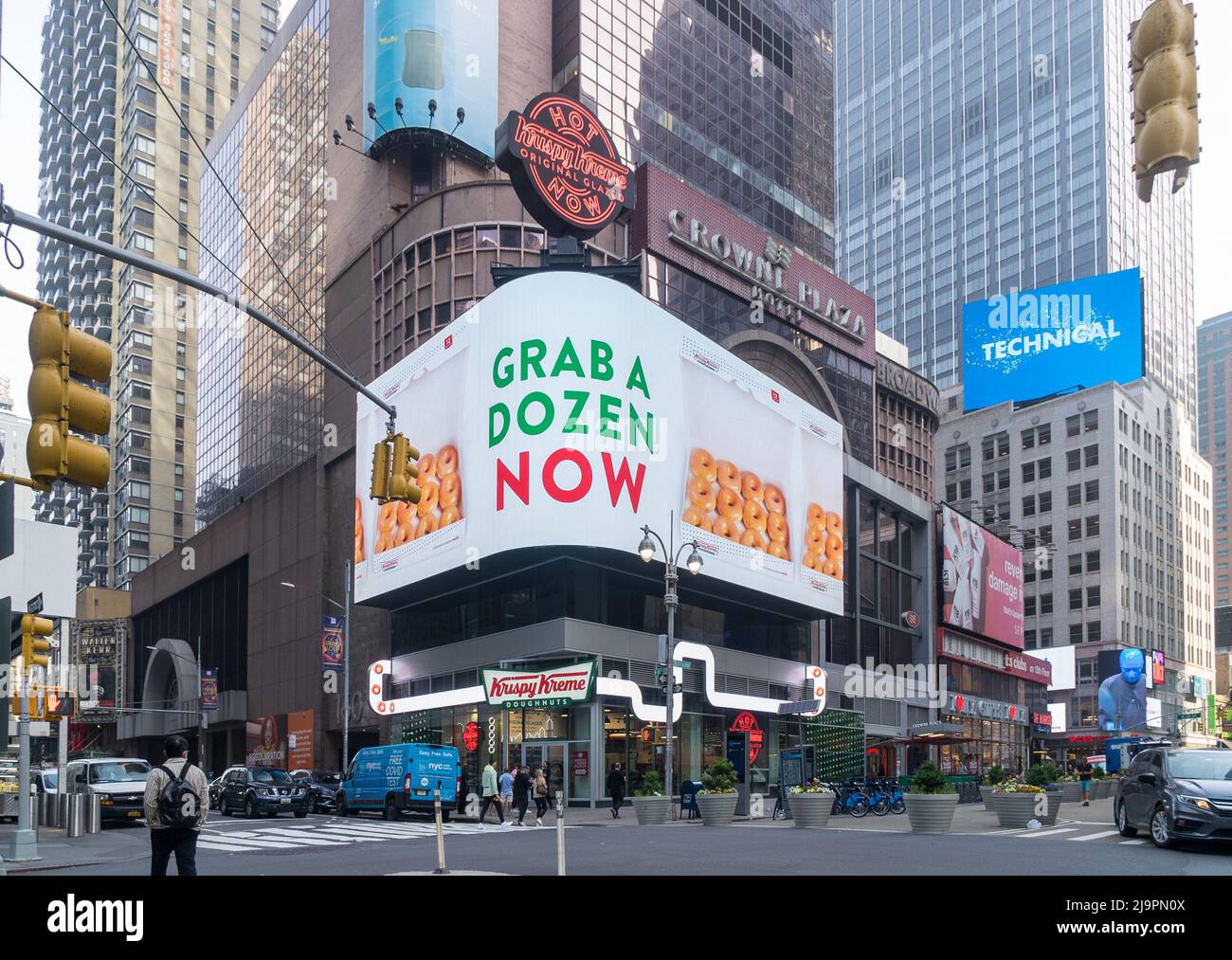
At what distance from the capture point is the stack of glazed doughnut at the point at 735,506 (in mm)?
50250

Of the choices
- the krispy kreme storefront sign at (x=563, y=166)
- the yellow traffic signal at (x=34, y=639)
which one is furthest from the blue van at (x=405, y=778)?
the krispy kreme storefront sign at (x=563, y=166)

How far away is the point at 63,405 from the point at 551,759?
3874cm

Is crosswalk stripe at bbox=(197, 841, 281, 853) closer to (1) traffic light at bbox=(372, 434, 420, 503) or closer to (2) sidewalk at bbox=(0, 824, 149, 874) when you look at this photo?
Result: (2) sidewalk at bbox=(0, 824, 149, 874)

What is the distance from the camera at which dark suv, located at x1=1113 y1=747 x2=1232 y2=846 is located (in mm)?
19000

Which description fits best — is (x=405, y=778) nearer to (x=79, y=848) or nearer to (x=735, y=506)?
(x=79, y=848)

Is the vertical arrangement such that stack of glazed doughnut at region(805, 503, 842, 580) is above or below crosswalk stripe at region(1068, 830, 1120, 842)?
above

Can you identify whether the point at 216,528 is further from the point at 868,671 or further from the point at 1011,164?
the point at 1011,164

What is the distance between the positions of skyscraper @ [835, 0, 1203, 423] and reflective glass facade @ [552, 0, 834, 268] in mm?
73543

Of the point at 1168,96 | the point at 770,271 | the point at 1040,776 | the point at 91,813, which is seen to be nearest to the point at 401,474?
the point at 1168,96

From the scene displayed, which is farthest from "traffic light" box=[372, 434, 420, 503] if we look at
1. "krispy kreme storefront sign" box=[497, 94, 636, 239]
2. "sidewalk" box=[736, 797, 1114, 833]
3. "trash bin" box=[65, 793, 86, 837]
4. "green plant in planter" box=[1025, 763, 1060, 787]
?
"krispy kreme storefront sign" box=[497, 94, 636, 239]

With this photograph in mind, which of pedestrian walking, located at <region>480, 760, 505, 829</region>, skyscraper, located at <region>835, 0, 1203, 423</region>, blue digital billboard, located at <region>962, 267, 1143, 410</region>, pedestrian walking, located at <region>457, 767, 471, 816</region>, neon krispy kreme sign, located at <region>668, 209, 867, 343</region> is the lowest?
pedestrian walking, located at <region>457, 767, 471, 816</region>

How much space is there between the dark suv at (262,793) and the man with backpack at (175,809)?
2934 cm

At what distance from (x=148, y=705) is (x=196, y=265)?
51046 millimetres
